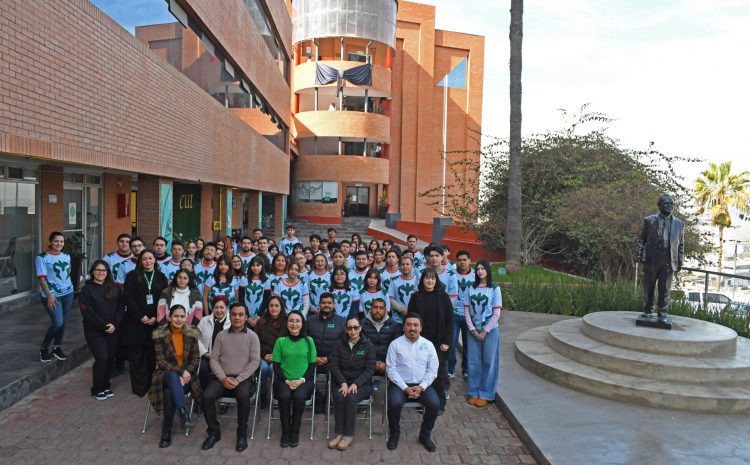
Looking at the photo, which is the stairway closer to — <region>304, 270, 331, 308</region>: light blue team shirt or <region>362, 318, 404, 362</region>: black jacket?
<region>362, 318, 404, 362</region>: black jacket

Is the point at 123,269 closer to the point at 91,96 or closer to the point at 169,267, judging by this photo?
the point at 169,267

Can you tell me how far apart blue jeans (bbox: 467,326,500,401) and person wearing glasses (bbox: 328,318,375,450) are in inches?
65.8

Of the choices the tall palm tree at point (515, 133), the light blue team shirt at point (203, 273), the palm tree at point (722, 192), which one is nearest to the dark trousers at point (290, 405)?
the light blue team shirt at point (203, 273)

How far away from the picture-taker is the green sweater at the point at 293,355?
20.6 feet

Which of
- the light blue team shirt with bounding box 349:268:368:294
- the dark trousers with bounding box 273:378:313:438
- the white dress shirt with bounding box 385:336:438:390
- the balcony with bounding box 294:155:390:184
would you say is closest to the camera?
the dark trousers with bounding box 273:378:313:438

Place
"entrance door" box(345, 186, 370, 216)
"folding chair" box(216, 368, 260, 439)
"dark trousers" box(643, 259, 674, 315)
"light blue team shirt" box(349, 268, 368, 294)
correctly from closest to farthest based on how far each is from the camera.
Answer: "folding chair" box(216, 368, 260, 439) < "light blue team shirt" box(349, 268, 368, 294) < "dark trousers" box(643, 259, 674, 315) < "entrance door" box(345, 186, 370, 216)

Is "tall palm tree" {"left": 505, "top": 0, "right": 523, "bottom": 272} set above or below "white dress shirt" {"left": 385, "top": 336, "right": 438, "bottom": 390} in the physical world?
above

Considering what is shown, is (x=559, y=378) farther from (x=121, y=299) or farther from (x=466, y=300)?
(x=121, y=299)

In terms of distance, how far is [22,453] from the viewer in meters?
5.48

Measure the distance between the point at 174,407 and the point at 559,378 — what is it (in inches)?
199

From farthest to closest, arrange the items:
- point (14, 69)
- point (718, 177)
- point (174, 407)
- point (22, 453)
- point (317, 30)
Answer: point (317, 30), point (718, 177), point (14, 69), point (174, 407), point (22, 453)

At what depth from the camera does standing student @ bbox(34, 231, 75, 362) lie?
774cm

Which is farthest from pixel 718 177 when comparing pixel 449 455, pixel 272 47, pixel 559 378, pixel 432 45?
pixel 449 455

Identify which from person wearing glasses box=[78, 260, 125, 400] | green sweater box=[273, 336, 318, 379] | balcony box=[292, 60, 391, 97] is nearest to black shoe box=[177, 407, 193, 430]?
green sweater box=[273, 336, 318, 379]
